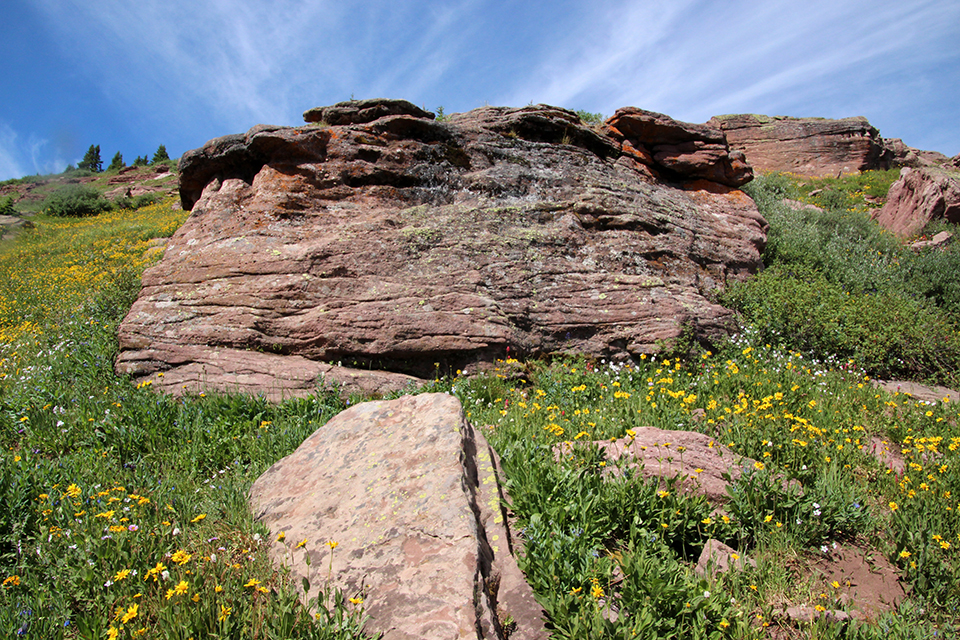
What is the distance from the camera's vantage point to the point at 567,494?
369 centimetres

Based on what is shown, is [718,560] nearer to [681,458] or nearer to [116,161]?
[681,458]

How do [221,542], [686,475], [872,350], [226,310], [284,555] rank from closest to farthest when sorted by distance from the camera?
1. [284,555]
2. [221,542]
3. [686,475]
4. [226,310]
5. [872,350]

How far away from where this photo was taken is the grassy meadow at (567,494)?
2.82 m

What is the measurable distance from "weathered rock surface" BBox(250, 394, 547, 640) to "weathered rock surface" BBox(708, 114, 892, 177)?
116 ft

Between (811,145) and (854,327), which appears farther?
(811,145)

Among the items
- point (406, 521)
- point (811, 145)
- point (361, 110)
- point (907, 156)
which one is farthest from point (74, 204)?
point (907, 156)

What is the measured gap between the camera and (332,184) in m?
8.99

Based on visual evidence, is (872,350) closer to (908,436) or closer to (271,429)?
(908,436)

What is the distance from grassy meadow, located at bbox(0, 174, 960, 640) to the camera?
2.82 metres

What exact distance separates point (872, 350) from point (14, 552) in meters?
11.7

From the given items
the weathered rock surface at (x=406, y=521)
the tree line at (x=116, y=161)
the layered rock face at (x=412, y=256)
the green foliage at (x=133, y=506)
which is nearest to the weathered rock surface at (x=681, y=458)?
the weathered rock surface at (x=406, y=521)

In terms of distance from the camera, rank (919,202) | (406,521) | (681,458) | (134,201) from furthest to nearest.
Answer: (134,201), (919,202), (681,458), (406,521)

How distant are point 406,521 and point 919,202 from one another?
2376cm

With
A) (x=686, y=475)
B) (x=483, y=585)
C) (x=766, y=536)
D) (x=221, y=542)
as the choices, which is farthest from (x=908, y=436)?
(x=221, y=542)
